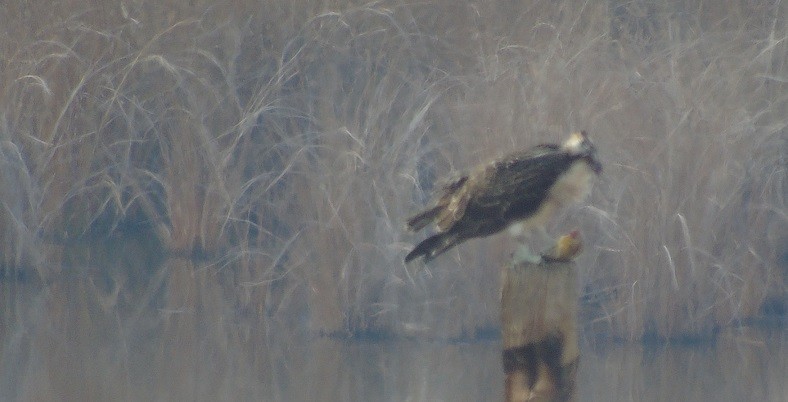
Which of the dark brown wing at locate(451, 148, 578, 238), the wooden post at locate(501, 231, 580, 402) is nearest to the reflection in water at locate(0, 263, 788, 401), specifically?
the dark brown wing at locate(451, 148, 578, 238)

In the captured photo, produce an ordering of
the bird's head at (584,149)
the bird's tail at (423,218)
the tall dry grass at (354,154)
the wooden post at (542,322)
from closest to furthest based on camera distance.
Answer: the wooden post at (542,322), the bird's tail at (423,218), the bird's head at (584,149), the tall dry grass at (354,154)

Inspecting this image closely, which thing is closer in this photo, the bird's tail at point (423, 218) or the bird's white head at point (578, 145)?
the bird's tail at point (423, 218)

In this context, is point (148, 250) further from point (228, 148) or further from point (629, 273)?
point (629, 273)

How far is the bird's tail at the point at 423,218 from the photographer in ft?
11.8

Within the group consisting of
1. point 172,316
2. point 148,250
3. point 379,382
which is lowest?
point 379,382

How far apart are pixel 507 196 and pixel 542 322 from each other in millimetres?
575

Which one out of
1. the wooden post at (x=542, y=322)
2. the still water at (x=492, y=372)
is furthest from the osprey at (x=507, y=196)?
the still water at (x=492, y=372)

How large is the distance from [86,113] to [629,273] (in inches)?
133

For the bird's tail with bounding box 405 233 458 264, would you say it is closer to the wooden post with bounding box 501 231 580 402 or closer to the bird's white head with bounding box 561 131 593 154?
the wooden post with bounding box 501 231 580 402

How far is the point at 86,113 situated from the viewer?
6820mm

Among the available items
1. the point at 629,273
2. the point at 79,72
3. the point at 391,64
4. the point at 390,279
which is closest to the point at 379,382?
the point at 390,279

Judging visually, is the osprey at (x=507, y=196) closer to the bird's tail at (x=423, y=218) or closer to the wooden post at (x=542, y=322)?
the bird's tail at (x=423, y=218)

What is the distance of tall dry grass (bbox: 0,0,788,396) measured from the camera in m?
5.87

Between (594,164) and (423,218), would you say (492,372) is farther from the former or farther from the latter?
(423,218)
